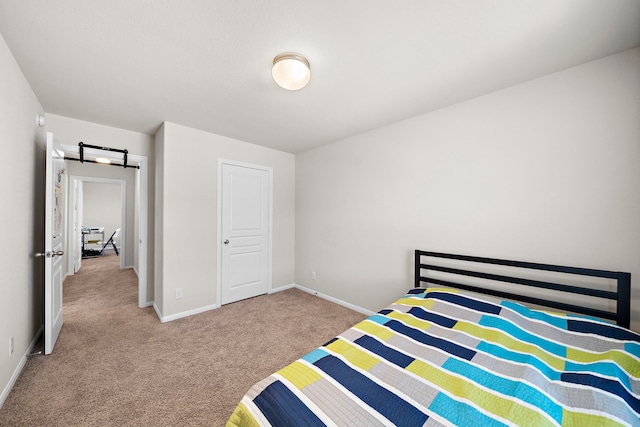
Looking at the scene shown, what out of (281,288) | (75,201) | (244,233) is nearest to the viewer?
(244,233)

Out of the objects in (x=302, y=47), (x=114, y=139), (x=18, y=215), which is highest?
(x=302, y=47)

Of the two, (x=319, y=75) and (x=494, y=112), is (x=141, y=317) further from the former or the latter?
(x=494, y=112)

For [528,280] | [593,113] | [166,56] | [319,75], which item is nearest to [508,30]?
[593,113]

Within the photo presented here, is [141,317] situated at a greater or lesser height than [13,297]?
lesser

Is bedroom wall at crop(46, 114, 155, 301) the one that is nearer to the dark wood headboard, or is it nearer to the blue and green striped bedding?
the blue and green striped bedding

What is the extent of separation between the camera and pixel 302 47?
62.9 inches

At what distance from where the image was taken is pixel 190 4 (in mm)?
1283

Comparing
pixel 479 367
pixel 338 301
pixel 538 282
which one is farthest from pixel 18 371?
pixel 538 282

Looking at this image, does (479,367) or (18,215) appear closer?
(479,367)

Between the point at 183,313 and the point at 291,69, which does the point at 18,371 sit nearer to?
the point at 183,313

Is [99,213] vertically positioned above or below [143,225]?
above

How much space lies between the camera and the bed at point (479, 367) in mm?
898

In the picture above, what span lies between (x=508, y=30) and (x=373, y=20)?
817 millimetres

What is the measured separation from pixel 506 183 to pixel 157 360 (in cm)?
340
